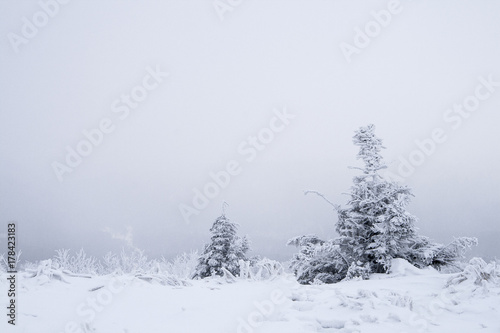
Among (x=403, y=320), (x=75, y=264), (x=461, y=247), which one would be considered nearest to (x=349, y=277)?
(x=461, y=247)

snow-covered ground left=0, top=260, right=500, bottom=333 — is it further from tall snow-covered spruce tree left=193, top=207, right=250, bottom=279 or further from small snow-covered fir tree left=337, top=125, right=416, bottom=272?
tall snow-covered spruce tree left=193, top=207, right=250, bottom=279

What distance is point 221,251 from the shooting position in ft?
67.2

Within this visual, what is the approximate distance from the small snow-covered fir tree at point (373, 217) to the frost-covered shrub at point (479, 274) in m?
5.76

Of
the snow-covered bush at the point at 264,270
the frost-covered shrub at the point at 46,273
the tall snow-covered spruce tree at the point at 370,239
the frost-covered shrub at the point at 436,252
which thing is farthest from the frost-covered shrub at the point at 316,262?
the frost-covered shrub at the point at 46,273

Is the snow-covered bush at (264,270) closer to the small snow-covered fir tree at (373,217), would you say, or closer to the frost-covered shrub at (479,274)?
the frost-covered shrub at (479,274)

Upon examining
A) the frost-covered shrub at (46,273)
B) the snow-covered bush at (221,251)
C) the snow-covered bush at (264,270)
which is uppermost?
the frost-covered shrub at (46,273)

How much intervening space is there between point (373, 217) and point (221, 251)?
35.1ft

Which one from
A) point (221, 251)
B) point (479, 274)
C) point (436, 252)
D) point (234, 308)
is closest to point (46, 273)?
point (234, 308)

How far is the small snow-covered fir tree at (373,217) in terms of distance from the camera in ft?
39.6

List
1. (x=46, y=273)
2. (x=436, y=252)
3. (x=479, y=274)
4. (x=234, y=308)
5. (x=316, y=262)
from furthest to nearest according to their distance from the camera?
(x=316, y=262) → (x=436, y=252) → (x=479, y=274) → (x=46, y=273) → (x=234, y=308)

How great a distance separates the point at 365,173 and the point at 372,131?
1.78 m

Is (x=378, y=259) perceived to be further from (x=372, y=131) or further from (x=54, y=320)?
(x=54, y=320)

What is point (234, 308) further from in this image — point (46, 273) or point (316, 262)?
point (316, 262)

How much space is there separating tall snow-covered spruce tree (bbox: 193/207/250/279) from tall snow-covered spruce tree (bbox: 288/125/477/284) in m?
7.21
